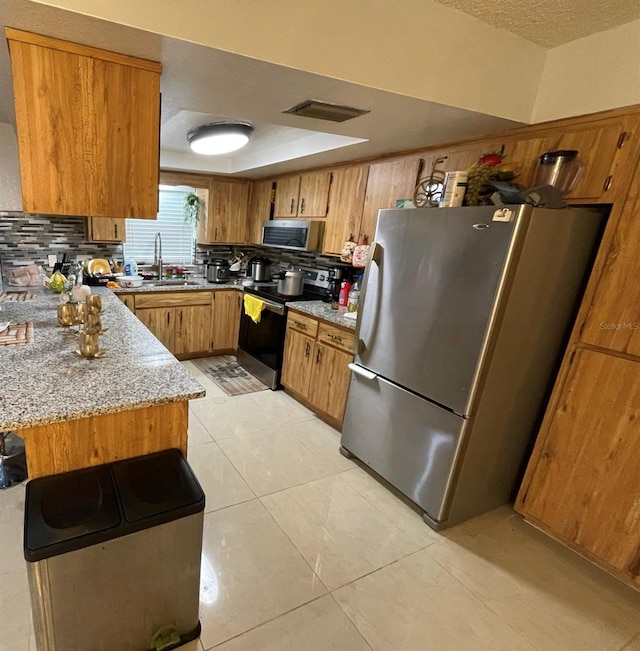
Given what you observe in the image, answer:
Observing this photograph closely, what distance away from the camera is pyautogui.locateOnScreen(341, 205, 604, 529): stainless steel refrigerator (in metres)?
1.64

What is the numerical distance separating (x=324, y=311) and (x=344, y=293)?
321 mm

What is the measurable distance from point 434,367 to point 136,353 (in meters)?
1.46

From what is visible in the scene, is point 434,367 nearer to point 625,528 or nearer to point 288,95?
point 625,528

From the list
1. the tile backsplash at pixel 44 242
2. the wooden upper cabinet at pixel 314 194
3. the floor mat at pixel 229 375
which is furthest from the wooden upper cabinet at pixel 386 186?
the floor mat at pixel 229 375

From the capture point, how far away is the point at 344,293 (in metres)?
3.15

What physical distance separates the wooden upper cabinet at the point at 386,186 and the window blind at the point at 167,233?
2.42 m

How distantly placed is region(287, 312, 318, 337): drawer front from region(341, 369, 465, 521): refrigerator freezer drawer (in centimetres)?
69

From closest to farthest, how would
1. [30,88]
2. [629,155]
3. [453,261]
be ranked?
1. [30,88]
2. [629,155]
3. [453,261]

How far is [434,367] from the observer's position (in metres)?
1.88

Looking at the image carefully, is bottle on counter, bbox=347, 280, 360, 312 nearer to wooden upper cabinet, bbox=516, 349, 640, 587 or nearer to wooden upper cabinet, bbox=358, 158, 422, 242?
wooden upper cabinet, bbox=358, 158, 422, 242

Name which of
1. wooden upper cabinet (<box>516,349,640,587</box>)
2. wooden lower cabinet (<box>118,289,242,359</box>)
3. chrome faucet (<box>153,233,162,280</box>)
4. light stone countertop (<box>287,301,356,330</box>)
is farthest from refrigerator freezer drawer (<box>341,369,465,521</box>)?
chrome faucet (<box>153,233,162,280</box>)

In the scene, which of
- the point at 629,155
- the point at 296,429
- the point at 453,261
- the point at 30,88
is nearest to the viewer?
the point at 30,88

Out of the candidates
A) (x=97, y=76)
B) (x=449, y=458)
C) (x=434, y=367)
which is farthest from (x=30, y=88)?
(x=449, y=458)

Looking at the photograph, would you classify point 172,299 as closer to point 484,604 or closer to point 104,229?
point 104,229
